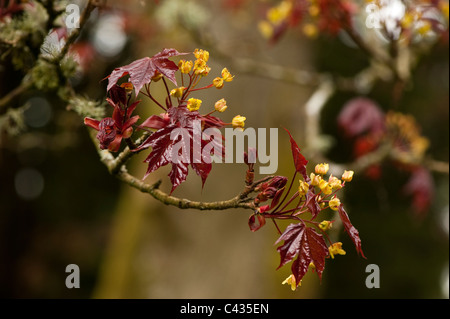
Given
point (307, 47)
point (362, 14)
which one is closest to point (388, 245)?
point (307, 47)

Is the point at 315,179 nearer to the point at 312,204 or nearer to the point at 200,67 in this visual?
the point at 312,204

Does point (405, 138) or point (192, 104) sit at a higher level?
point (405, 138)

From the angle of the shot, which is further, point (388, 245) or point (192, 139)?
point (388, 245)

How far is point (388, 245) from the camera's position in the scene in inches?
140

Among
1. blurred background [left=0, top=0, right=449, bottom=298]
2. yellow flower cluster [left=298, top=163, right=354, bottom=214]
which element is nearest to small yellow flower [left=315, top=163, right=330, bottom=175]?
yellow flower cluster [left=298, top=163, right=354, bottom=214]

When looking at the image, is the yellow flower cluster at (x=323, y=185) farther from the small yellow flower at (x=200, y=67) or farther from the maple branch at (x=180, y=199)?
the small yellow flower at (x=200, y=67)

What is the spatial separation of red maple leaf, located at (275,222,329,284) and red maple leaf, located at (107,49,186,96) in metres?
0.30

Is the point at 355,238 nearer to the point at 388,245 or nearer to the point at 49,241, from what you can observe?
the point at 388,245

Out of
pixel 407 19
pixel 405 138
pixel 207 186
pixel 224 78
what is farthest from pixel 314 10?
pixel 207 186

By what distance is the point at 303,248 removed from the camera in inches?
25.0

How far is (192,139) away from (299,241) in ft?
0.77

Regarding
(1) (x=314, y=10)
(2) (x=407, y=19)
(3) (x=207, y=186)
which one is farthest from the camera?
(3) (x=207, y=186)

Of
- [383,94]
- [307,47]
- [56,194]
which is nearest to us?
[307,47]

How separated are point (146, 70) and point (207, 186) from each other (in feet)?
4.98
